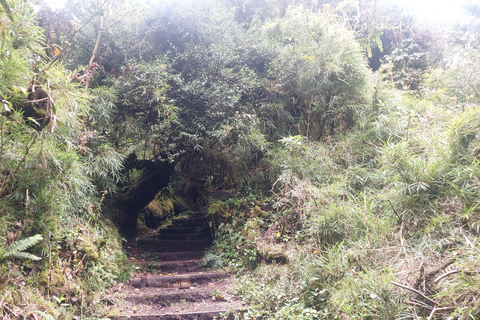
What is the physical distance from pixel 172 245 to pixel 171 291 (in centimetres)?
271

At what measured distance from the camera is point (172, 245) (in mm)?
6547

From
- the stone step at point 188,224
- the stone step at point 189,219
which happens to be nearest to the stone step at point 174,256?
the stone step at point 188,224

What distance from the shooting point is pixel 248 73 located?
19.4 feet

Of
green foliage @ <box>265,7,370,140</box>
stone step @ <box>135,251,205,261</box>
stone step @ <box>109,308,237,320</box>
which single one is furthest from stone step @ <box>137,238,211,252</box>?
green foliage @ <box>265,7,370,140</box>

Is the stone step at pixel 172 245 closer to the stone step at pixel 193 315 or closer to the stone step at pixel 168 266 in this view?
the stone step at pixel 168 266

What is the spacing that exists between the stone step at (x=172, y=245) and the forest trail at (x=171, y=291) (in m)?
0.03

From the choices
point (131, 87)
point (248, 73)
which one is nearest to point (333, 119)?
point (248, 73)

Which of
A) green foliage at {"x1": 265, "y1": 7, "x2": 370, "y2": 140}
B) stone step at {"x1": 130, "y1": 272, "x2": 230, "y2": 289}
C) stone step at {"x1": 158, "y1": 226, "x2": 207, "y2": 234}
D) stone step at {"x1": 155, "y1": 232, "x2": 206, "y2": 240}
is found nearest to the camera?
stone step at {"x1": 130, "y1": 272, "x2": 230, "y2": 289}

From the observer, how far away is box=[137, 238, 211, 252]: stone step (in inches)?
242

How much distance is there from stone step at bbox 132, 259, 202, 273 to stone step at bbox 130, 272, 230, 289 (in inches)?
20.5

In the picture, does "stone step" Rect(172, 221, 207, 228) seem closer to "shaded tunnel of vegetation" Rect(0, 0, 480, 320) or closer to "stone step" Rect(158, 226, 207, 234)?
"stone step" Rect(158, 226, 207, 234)

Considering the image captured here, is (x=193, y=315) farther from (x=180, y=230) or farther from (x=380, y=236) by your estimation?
(x=180, y=230)

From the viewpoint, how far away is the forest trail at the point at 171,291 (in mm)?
3240

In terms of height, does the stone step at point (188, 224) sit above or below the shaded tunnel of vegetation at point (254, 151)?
below
